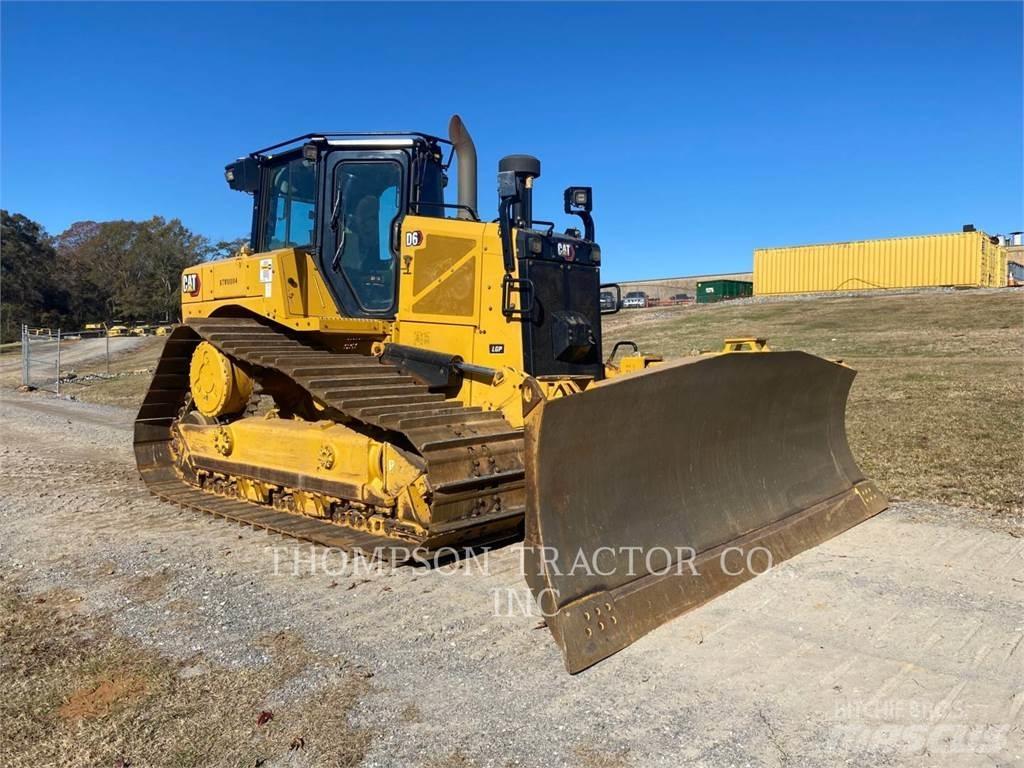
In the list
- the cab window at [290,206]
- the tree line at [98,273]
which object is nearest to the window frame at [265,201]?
the cab window at [290,206]

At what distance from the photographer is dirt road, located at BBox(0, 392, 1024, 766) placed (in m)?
3.12

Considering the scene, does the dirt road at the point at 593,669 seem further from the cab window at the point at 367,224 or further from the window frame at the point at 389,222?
the cab window at the point at 367,224

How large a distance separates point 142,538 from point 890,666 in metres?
5.29

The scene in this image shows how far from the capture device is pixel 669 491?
191 inches

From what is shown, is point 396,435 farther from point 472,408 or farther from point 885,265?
point 885,265

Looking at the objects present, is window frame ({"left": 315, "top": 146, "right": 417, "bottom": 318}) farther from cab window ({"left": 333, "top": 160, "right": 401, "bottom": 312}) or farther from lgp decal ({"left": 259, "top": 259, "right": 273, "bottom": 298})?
lgp decal ({"left": 259, "top": 259, "right": 273, "bottom": 298})

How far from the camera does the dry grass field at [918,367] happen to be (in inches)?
309

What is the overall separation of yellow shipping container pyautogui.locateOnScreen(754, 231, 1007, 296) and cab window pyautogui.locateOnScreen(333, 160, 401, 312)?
1491 inches

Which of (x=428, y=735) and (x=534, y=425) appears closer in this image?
(x=428, y=735)

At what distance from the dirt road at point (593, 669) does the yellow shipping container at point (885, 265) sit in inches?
1437

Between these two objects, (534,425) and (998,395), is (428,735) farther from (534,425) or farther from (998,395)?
(998,395)

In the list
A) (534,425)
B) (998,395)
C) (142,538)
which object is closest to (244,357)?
(142,538)

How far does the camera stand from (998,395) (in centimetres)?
1212

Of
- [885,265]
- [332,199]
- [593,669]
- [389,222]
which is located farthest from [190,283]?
[885,265]
